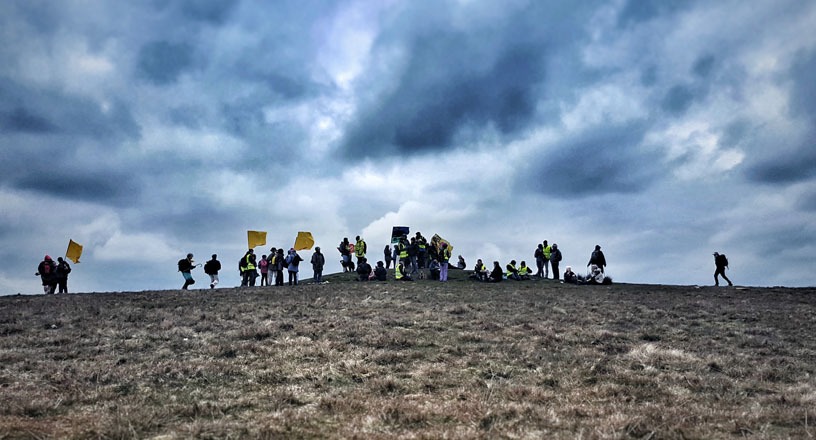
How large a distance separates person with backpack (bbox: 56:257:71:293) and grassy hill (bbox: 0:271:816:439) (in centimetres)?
890

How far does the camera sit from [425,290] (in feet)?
84.6

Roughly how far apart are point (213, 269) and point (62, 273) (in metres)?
8.46

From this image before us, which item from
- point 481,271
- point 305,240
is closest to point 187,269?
point 305,240

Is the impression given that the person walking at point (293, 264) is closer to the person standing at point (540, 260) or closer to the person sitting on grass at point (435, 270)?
the person sitting on grass at point (435, 270)

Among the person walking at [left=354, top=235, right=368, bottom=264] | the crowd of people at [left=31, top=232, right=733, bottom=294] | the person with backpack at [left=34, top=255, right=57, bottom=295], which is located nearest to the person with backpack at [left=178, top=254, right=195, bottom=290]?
the crowd of people at [left=31, top=232, right=733, bottom=294]

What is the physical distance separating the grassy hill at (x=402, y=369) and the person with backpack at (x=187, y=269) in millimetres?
8282

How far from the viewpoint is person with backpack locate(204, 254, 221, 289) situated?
30.1 meters

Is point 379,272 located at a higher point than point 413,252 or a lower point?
lower

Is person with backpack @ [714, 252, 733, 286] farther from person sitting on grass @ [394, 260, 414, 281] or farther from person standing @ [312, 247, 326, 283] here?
person standing @ [312, 247, 326, 283]

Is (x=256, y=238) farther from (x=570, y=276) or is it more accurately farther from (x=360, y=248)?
(x=570, y=276)

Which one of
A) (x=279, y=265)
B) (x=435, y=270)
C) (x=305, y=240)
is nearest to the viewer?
(x=279, y=265)

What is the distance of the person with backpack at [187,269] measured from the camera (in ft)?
96.9

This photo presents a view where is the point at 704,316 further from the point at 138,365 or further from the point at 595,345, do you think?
the point at 138,365

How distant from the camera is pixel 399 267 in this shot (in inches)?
1245
